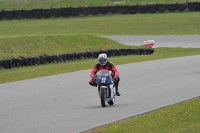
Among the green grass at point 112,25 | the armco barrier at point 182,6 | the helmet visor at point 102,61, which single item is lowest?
the green grass at point 112,25

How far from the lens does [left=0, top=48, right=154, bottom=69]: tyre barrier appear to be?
66.4 ft

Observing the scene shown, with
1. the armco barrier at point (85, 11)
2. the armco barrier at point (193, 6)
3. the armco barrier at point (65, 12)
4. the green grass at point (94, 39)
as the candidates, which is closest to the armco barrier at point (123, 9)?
the green grass at point (94, 39)

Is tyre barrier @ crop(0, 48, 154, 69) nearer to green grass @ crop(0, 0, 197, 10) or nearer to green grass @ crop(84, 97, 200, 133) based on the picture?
green grass @ crop(84, 97, 200, 133)

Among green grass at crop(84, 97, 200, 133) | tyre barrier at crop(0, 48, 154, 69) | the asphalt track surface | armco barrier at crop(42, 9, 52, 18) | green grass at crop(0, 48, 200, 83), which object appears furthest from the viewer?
armco barrier at crop(42, 9, 52, 18)

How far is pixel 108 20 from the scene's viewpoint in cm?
4331

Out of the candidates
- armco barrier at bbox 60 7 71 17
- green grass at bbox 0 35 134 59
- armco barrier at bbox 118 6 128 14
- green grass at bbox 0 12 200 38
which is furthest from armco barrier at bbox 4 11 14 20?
green grass at bbox 0 35 134 59

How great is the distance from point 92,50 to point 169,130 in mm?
14990

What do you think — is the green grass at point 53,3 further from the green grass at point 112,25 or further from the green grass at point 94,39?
the green grass at point 112,25

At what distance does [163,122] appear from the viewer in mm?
9859

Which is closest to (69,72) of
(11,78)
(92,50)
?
(11,78)

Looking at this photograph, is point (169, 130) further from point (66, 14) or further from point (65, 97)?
point (66, 14)

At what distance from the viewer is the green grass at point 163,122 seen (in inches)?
362

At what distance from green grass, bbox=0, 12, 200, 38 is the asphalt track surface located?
59.0 feet

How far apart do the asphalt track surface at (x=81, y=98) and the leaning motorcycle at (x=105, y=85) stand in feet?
0.56
